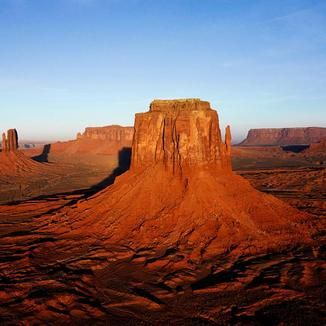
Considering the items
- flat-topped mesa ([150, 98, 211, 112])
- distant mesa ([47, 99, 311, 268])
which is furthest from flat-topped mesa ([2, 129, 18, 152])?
flat-topped mesa ([150, 98, 211, 112])

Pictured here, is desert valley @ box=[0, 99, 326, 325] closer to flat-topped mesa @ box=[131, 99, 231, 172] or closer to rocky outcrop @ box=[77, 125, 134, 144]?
flat-topped mesa @ box=[131, 99, 231, 172]

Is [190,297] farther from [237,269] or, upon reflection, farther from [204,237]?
[204,237]

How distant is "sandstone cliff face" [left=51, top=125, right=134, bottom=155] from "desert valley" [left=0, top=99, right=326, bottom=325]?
8319cm

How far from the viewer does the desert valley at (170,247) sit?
516 inches

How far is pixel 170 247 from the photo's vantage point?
19.8 meters

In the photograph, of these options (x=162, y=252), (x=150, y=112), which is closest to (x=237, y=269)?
(x=162, y=252)

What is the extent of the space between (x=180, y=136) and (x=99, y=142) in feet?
344

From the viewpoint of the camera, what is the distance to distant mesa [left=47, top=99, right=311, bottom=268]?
20391 millimetres

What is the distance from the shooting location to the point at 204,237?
67.1 ft

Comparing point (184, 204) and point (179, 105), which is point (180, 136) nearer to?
point (179, 105)

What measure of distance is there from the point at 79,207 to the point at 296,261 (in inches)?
674

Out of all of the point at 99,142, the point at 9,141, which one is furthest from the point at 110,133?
the point at 9,141

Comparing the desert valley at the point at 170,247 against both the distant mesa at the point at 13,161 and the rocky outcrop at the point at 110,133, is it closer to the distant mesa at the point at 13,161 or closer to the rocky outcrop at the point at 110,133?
the distant mesa at the point at 13,161

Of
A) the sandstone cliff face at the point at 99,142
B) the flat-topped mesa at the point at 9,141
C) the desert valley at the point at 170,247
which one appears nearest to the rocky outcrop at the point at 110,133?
the sandstone cliff face at the point at 99,142
